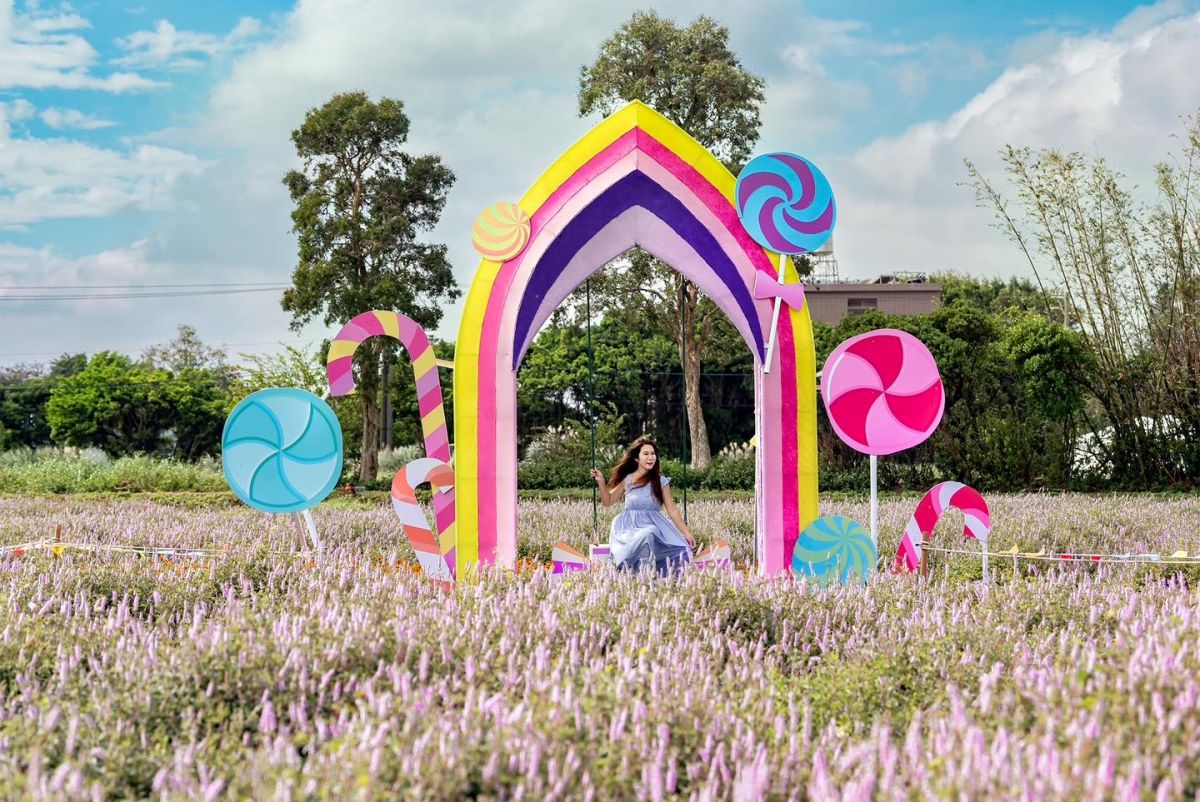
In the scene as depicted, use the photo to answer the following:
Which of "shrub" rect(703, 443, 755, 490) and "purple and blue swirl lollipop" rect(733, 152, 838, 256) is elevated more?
"purple and blue swirl lollipop" rect(733, 152, 838, 256)

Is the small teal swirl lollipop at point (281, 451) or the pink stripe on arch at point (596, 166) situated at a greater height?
the pink stripe on arch at point (596, 166)

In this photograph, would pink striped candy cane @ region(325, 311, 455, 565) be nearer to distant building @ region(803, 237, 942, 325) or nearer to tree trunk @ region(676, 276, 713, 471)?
tree trunk @ region(676, 276, 713, 471)

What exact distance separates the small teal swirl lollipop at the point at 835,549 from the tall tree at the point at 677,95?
1110 centimetres

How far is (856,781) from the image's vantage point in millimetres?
2109

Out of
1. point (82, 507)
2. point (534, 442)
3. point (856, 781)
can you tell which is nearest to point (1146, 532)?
point (856, 781)

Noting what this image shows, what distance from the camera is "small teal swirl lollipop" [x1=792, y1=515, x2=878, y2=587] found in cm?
576

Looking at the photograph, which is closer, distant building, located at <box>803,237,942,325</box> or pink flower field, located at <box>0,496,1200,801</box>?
pink flower field, located at <box>0,496,1200,801</box>

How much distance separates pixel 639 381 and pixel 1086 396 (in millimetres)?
8037

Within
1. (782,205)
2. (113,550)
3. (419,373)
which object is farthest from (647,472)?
(113,550)

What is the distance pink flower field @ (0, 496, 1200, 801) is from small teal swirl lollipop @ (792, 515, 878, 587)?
104 cm

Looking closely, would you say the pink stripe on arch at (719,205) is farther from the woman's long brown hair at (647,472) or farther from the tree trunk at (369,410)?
the tree trunk at (369,410)

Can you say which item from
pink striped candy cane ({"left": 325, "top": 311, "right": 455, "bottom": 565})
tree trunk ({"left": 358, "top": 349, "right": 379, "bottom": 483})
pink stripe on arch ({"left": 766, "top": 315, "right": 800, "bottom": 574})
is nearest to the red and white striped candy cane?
pink striped candy cane ({"left": 325, "top": 311, "right": 455, "bottom": 565})

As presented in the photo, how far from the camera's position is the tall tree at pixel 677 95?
1722 cm

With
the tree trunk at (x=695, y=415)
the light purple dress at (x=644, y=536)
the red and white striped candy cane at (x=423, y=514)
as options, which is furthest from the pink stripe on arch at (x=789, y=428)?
the tree trunk at (x=695, y=415)
